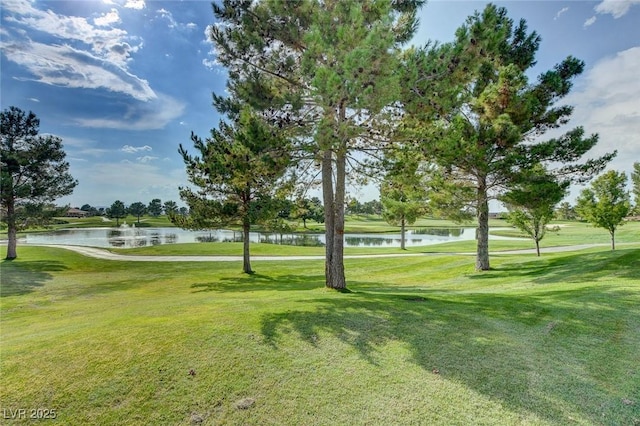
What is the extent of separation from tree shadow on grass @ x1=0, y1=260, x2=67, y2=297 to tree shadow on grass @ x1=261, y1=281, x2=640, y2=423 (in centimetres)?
1455

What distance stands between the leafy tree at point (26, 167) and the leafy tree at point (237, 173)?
548 inches

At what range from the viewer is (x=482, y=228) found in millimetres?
15883

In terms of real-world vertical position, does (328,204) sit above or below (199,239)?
Answer: above

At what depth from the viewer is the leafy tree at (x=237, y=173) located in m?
8.75

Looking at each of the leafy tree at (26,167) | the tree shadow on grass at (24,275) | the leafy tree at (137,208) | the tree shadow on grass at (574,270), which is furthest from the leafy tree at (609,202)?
the leafy tree at (137,208)

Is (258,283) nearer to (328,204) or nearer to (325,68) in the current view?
(328,204)

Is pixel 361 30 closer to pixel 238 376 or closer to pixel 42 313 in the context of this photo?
pixel 238 376

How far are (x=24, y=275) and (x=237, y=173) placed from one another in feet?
53.3

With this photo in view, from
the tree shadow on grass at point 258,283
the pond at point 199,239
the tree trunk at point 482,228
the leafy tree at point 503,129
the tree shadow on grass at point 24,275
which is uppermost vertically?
the leafy tree at point 503,129

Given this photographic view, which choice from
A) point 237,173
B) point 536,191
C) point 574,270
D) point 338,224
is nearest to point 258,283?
point 338,224

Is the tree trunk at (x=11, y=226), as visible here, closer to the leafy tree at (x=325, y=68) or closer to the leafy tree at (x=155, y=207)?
the leafy tree at (x=325, y=68)

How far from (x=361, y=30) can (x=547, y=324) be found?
7.59m

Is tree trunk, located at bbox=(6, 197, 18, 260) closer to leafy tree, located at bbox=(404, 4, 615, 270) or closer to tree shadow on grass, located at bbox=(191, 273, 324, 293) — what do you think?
tree shadow on grass, located at bbox=(191, 273, 324, 293)

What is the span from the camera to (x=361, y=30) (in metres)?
7.71
